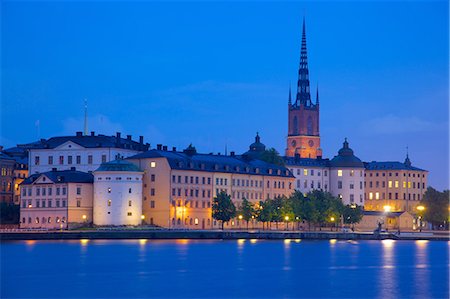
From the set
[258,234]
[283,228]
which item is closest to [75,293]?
[258,234]

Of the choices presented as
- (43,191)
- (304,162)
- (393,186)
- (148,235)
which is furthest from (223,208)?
(393,186)

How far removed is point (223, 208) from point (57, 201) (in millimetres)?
20136

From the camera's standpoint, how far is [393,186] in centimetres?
19162

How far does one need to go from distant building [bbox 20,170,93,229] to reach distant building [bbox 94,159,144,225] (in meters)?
1.94

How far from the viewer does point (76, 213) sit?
427ft

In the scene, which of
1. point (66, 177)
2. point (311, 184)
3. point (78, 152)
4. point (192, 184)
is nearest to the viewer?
point (66, 177)

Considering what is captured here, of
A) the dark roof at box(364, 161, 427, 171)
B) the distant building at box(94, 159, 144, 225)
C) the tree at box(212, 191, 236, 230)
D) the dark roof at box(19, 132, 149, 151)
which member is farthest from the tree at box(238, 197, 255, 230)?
the dark roof at box(364, 161, 427, 171)

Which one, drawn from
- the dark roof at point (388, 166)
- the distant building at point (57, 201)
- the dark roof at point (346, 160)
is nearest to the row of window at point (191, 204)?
the distant building at point (57, 201)

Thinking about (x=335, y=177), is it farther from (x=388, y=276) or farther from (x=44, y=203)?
(x=388, y=276)

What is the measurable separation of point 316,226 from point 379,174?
45984 mm

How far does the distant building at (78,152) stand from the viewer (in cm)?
14150

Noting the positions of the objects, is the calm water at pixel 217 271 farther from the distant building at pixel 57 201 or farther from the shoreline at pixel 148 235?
the distant building at pixel 57 201

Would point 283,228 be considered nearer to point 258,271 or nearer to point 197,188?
point 197,188

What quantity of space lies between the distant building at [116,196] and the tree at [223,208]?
33.1 feet
